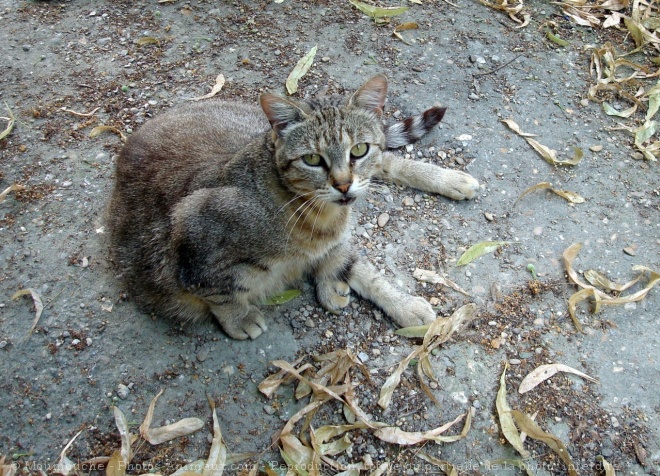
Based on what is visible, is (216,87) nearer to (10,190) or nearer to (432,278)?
(10,190)

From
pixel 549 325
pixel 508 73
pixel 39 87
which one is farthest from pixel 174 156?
pixel 508 73

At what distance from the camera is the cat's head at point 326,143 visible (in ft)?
8.85

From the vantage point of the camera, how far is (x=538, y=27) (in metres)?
5.04

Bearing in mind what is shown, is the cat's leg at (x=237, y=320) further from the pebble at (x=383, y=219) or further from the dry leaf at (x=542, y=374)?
the dry leaf at (x=542, y=374)

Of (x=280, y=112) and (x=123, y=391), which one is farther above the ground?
(x=280, y=112)

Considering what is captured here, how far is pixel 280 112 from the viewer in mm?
2727

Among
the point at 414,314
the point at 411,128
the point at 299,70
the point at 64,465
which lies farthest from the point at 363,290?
the point at 299,70

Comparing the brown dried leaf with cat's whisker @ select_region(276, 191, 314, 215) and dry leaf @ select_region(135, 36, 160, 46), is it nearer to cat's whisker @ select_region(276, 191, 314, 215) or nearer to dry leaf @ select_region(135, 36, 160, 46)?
cat's whisker @ select_region(276, 191, 314, 215)

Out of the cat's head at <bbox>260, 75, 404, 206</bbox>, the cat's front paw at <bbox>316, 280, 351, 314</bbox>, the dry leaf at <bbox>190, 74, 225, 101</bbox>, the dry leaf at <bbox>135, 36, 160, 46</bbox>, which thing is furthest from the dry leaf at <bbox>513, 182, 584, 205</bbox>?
the dry leaf at <bbox>135, 36, 160, 46</bbox>

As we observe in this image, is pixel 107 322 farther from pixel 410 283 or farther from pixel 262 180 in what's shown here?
pixel 410 283

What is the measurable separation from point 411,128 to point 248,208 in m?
1.63

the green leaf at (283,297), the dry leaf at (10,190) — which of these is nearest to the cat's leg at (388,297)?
the green leaf at (283,297)

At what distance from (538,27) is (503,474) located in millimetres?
3871

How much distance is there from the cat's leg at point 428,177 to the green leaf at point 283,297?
103cm
